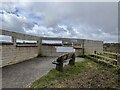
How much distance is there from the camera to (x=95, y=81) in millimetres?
5965

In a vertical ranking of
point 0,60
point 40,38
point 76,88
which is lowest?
point 76,88

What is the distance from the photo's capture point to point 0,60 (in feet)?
26.9

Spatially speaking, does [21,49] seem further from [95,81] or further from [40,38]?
[95,81]

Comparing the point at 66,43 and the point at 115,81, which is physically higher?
the point at 66,43

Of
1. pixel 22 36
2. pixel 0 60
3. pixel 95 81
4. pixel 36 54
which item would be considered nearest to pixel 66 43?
pixel 36 54

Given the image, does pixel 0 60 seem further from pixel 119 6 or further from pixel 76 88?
pixel 119 6

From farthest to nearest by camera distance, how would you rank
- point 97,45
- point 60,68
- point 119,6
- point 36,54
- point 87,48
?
1. point 97,45
2. point 87,48
3. point 36,54
4. point 60,68
5. point 119,6

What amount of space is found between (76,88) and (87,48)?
442 inches

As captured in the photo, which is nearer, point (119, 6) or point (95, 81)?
point (119, 6)

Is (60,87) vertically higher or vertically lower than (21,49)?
lower

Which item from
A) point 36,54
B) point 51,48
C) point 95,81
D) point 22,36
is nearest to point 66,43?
point 51,48

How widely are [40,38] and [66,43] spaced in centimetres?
222

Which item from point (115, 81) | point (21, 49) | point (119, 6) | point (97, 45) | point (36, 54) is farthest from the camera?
point (97, 45)

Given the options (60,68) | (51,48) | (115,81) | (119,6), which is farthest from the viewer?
(51,48)
